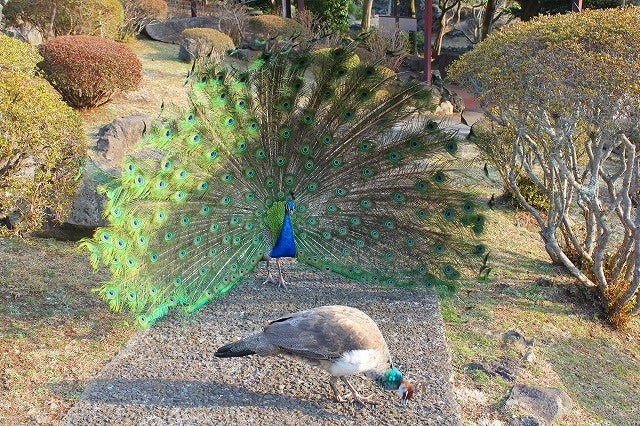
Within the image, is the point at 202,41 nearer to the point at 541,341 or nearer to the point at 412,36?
the point at 412,36

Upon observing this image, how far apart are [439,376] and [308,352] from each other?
129 centimetres

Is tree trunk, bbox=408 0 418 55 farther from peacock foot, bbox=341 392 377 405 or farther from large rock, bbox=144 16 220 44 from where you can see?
peacock foot, bbox=341 392 377 405

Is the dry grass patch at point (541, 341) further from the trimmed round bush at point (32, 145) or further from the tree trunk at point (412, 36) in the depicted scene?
the tree trunk at point (412, 36)

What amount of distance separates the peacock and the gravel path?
0.45m

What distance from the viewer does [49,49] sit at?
35.9ft


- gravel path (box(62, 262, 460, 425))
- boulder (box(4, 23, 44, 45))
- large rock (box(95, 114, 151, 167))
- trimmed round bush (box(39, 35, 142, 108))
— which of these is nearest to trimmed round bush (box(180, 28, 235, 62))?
boulder (box(4, 23, 44, 45))

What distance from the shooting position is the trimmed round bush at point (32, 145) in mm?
4945

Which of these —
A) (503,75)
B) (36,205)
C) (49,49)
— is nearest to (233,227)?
(36,205)

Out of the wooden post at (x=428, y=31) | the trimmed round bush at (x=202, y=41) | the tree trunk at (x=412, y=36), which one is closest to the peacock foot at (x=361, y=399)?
the wooden post at (x=428, y=31)

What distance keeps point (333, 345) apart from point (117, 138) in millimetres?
6451

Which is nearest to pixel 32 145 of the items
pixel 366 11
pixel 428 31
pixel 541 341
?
pixel 541 341

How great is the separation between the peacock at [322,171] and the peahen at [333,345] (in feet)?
4.70

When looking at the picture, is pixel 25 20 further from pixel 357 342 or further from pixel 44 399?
pixel 357 342

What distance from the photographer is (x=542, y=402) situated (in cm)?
504
